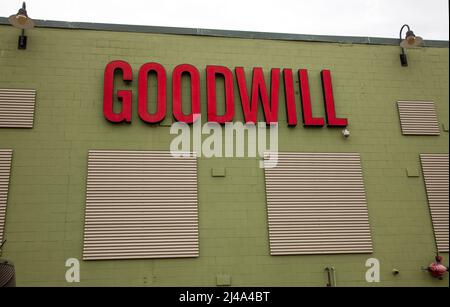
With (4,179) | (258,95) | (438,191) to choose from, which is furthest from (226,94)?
(438,191)

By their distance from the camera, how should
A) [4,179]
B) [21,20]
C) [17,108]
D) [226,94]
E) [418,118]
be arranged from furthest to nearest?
[418,118] → [226,94] → [17,108] → [21,20] → [4,179]

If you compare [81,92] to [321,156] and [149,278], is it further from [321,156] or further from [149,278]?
[321,156]

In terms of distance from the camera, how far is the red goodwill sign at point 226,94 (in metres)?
12.1

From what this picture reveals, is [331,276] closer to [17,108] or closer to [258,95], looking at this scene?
[258,95]

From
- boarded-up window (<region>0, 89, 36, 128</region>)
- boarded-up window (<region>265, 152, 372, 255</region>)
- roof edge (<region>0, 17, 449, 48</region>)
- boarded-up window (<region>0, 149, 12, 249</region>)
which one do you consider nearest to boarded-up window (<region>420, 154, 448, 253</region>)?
boarded-up window (<region>265, 152, 372, 255</region>)

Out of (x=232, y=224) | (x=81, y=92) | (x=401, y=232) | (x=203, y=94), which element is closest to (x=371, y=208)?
(x=401, y=232)

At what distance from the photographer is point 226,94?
496 inches

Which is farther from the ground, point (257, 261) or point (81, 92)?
point (81, 92)

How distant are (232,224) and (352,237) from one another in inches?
132

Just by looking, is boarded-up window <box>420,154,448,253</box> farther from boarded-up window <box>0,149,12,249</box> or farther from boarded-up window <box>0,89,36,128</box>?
boarded-up window <box>0,149,12,249</box>

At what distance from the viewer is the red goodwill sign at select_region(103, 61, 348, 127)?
12.1 meters

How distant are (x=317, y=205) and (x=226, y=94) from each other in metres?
4.14

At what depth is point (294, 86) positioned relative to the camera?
1312 cm

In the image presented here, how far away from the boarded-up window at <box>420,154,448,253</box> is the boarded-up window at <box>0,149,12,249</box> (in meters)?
11.7
